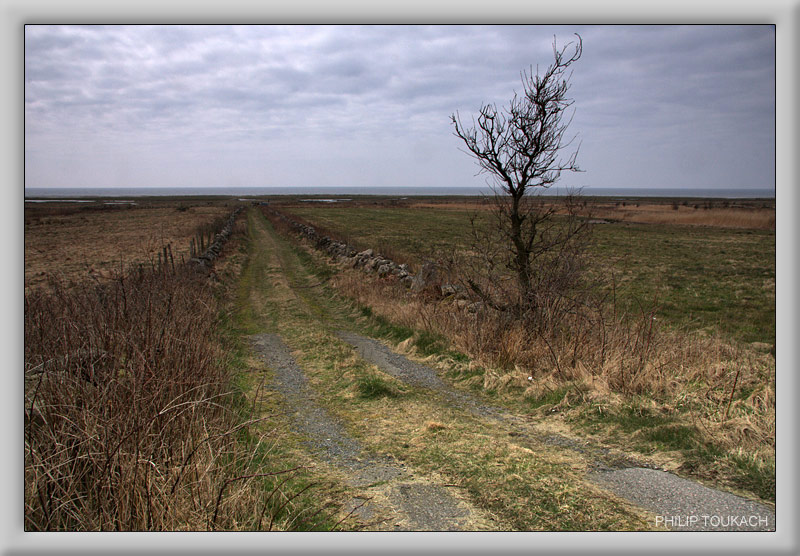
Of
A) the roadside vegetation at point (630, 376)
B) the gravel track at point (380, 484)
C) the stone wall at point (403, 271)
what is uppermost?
the stone wall at point (403, 271)

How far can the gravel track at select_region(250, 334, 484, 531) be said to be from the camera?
3.41 m

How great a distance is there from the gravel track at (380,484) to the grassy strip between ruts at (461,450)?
154 millimetres

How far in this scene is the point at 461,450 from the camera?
4.64 meters

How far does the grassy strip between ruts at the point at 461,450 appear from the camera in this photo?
3449mm

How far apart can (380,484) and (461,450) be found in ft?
3.18

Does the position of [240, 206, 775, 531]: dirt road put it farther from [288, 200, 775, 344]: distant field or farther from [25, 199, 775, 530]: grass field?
[288, 200, 775, 344]: distant field

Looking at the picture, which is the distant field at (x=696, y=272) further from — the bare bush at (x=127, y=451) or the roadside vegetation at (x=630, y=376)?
the bare bush at (x=127, y=451)

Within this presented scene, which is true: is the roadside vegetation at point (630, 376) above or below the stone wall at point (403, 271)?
below

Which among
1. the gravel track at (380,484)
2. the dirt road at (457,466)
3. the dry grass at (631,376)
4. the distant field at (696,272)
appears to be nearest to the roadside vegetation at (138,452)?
the gravel track at (380,484)

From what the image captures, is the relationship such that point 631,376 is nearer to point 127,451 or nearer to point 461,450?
point 461,450

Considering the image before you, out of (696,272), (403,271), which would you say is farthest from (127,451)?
(696,272)

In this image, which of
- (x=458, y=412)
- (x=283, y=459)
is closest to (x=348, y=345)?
(x=458, y=412)

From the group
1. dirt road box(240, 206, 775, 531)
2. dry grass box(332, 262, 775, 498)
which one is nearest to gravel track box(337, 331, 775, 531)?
dirt road box(240, 206, 775, 531)

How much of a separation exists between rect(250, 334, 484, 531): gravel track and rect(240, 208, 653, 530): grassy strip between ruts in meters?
0.15
